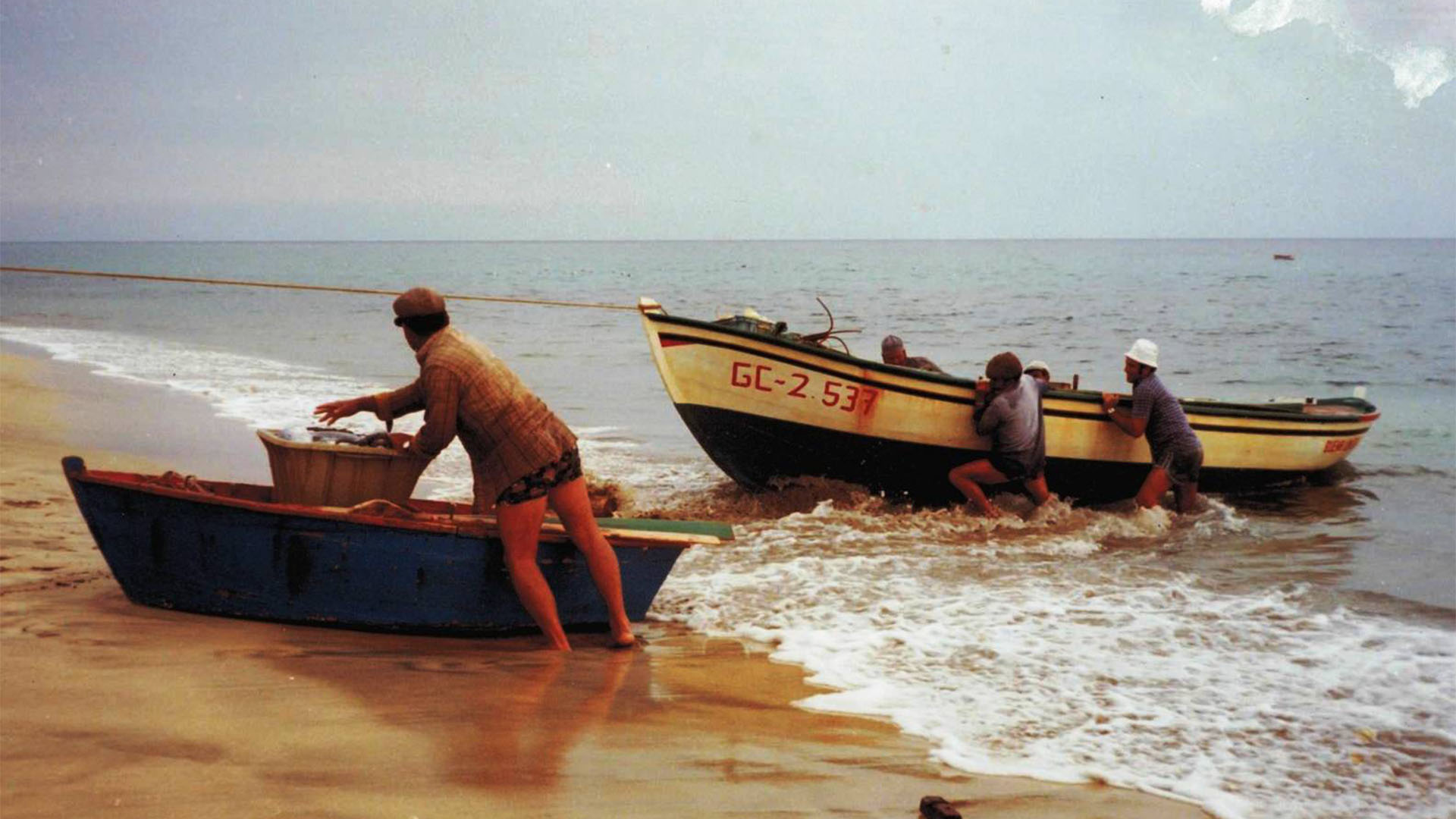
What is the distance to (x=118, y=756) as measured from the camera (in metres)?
3.53

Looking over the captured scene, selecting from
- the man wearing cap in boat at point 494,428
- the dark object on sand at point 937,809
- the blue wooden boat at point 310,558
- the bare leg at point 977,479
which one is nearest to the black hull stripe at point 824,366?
the bare leg at point 977,479

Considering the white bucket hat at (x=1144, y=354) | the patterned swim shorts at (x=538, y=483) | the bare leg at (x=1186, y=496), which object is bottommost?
the bare leg at (x=1186, y=496)

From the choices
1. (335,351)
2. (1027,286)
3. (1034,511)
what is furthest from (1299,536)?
(1027,286)

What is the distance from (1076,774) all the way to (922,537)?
A: 407cm

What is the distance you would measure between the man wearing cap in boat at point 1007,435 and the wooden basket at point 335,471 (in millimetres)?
4406

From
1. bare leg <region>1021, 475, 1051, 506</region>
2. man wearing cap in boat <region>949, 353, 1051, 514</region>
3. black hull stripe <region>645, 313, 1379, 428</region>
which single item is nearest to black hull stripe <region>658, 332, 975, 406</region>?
black hull stripe <region>645, 313, 1379, 428</region>

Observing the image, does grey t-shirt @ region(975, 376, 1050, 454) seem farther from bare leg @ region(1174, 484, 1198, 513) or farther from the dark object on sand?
the dark object on sand

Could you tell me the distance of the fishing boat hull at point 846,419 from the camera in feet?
27.8

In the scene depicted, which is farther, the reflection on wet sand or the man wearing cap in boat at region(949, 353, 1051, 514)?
the man wearing cap in boat at region(949, 353, 1051, 514)

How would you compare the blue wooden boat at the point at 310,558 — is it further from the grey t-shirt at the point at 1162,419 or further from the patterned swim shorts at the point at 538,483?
the grey t-shirt at the point at 1162,419

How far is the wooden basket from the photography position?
498 centimetres

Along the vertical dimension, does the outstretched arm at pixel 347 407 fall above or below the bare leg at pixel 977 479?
above

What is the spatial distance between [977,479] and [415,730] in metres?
5.37

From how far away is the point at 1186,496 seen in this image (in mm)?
8984
